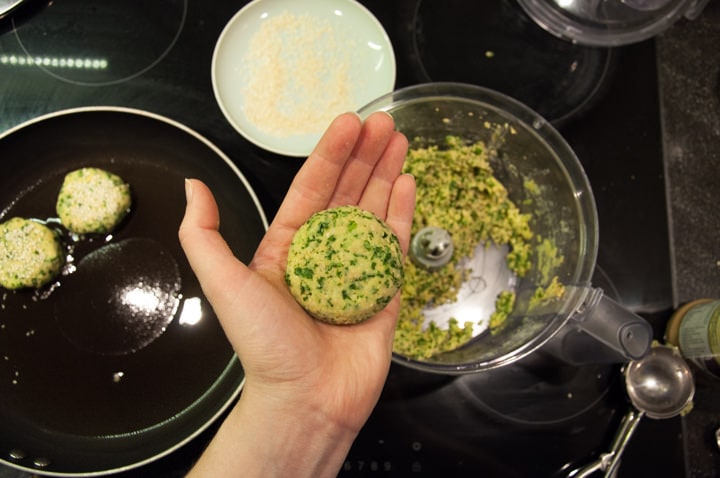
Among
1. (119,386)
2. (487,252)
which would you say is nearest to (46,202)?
(119,386)

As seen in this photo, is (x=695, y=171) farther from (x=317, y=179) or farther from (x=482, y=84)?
(x=317, y=179)

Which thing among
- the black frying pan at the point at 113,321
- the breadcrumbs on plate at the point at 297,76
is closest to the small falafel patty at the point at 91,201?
the black frying pan at the point at 113,321

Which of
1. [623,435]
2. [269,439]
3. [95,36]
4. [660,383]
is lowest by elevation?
[623,435]

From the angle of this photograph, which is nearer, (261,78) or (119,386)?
(119,386)

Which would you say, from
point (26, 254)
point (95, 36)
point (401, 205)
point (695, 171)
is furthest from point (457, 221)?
point (95, 36)

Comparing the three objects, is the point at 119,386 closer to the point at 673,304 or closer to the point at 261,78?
the point at 261,78

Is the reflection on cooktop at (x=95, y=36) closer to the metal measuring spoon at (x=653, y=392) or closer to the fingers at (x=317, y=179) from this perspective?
the fingers at (x=317, y=179)

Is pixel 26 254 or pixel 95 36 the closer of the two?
pixel 26 254
